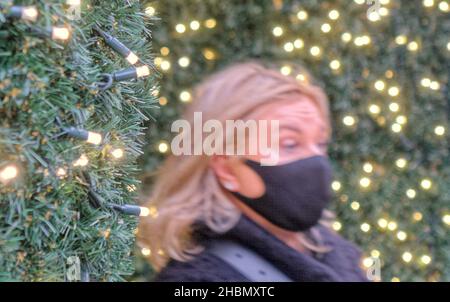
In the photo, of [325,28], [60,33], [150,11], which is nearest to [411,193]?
[325,28]

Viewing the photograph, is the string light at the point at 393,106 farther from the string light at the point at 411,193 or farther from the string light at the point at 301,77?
the string light at the point at 301,77

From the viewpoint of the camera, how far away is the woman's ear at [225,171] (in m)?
1.41

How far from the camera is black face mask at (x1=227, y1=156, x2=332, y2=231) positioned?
55.0 inches

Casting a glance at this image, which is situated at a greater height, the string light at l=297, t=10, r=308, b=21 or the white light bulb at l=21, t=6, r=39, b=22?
A: the string light at l=297, t=10, r=308, b=21

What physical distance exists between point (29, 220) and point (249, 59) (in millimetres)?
780

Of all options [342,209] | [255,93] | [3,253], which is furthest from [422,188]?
[3,253]

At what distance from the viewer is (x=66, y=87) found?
1.25 metres

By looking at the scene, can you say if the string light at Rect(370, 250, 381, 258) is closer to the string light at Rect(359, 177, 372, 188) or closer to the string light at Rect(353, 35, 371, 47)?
the string light at Rect(359, 177, 372, 188)

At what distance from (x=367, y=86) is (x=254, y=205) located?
0.80m

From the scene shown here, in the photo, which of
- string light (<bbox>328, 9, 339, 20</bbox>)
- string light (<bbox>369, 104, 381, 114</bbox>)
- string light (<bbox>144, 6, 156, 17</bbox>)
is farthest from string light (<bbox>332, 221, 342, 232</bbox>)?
string light (<bbox>144, 6, 156, 17</bbox>)

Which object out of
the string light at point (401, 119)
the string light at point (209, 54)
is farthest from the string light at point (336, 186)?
the string light at point (209, 54)

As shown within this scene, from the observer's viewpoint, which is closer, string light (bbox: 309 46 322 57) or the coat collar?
the coat collar

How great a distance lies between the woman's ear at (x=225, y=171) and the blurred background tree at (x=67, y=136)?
24 centimetres

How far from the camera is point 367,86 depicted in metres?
2.00
